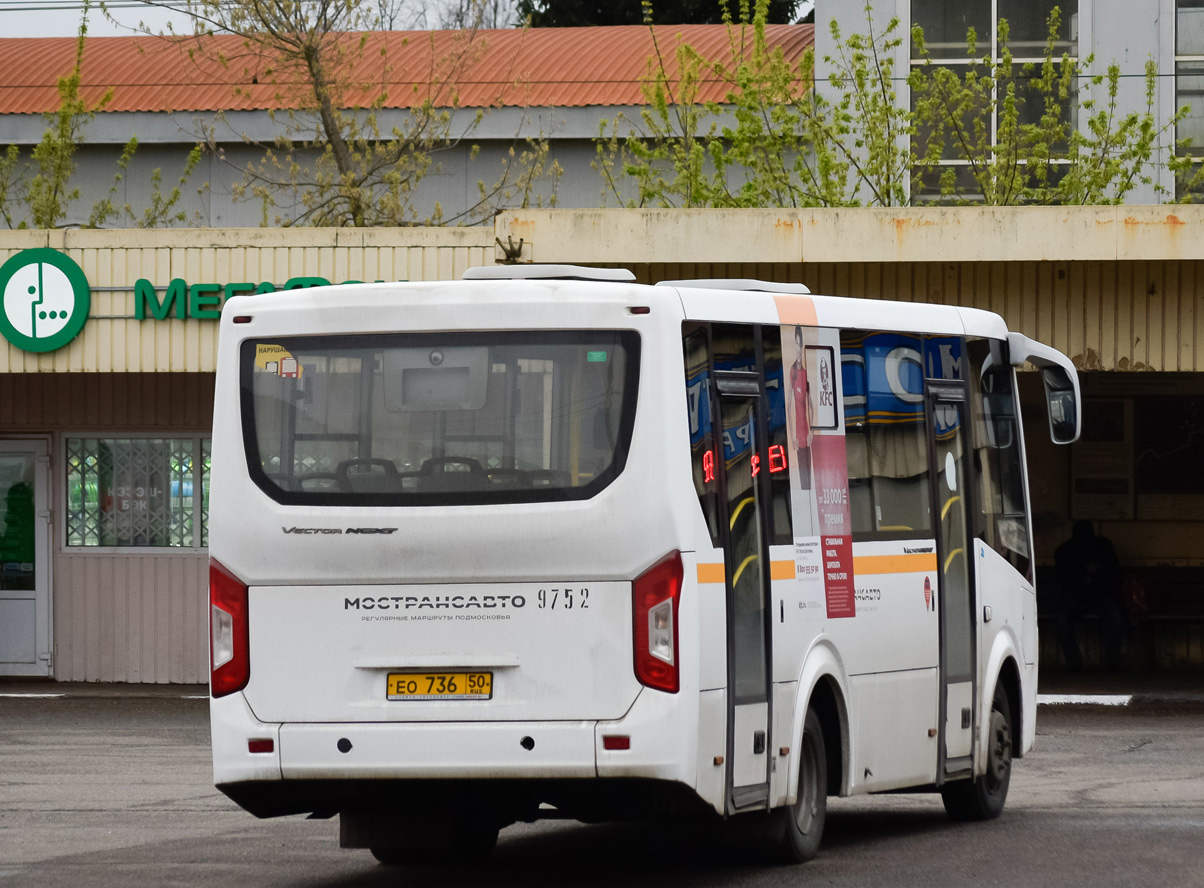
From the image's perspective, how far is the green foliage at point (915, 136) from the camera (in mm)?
22422

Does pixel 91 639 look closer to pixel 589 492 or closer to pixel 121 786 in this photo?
pixel 121 786

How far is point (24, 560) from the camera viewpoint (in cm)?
2044

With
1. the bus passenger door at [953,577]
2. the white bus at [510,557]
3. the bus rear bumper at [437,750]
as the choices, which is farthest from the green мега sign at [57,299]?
the bus rear bumper at [437,750]

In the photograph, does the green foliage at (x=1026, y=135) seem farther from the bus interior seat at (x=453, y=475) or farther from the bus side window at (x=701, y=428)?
the bus interior seat at (x=453, y=475)

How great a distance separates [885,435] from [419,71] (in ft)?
69.8

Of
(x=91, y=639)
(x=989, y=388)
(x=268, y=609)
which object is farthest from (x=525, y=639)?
(x=91, y=639)

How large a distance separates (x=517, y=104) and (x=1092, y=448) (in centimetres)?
1069

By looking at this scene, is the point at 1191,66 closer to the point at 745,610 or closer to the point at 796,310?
the point at 796,310

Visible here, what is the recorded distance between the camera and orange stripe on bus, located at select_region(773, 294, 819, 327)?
9164 mm

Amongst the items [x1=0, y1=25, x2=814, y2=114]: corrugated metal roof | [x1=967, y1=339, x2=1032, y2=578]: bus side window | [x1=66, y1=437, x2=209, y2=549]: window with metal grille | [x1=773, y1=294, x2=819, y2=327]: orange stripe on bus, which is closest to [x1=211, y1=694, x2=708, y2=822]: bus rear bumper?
[x1=773, y1=294, x2=819, y2=327]: orange stripe on bus

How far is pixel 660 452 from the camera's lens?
25.9ft

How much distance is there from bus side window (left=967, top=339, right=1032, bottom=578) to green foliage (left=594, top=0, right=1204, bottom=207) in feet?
32.8

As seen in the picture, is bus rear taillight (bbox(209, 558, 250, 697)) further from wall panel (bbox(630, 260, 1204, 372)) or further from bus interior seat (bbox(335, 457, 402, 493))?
wall panel (bbox(630, 260, 1204, 372))

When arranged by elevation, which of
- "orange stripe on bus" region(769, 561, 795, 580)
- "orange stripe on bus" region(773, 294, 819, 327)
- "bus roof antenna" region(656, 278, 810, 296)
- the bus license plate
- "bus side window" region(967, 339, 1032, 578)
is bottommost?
the bus license plate
